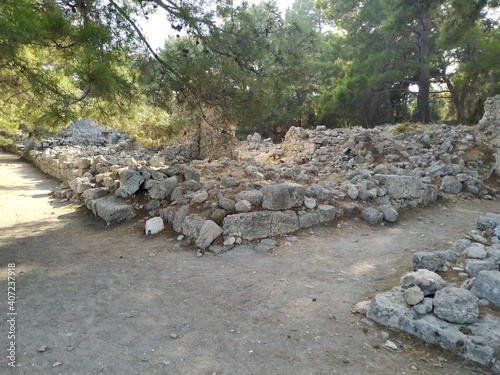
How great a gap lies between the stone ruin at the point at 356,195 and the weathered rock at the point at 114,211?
0.06 ft

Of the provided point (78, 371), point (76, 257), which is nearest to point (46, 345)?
point (78, 371)

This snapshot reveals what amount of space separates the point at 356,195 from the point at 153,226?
3.70 meters

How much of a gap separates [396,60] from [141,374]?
15.3 m

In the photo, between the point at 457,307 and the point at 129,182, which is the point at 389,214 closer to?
the point at 457,307

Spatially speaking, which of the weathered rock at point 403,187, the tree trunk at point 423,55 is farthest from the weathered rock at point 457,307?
the tree trunk at point 423,55

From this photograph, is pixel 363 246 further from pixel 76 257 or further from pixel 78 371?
pixel 76 257

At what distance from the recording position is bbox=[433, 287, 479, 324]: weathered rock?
7.79 feet

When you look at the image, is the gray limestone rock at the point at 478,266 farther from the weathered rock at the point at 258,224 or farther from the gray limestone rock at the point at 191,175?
the gray limestone rock at the point at 191,175

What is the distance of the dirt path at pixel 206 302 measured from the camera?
7.35ft

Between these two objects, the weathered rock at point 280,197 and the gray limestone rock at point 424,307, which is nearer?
the gray limestone rock at point 424,307

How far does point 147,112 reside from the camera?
5.73 meters

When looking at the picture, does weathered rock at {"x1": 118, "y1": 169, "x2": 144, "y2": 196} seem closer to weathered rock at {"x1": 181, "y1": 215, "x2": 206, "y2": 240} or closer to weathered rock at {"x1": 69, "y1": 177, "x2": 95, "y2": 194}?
weathered rock at {"x1": 69, "y1": 177, "x2": 95, "y2": 194}

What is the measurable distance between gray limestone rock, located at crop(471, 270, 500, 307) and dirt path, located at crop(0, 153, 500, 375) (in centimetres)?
75

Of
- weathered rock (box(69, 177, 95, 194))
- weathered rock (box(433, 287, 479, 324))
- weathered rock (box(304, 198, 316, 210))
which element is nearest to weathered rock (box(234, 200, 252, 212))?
weathered rock (box(304, 198, 316, 210))
